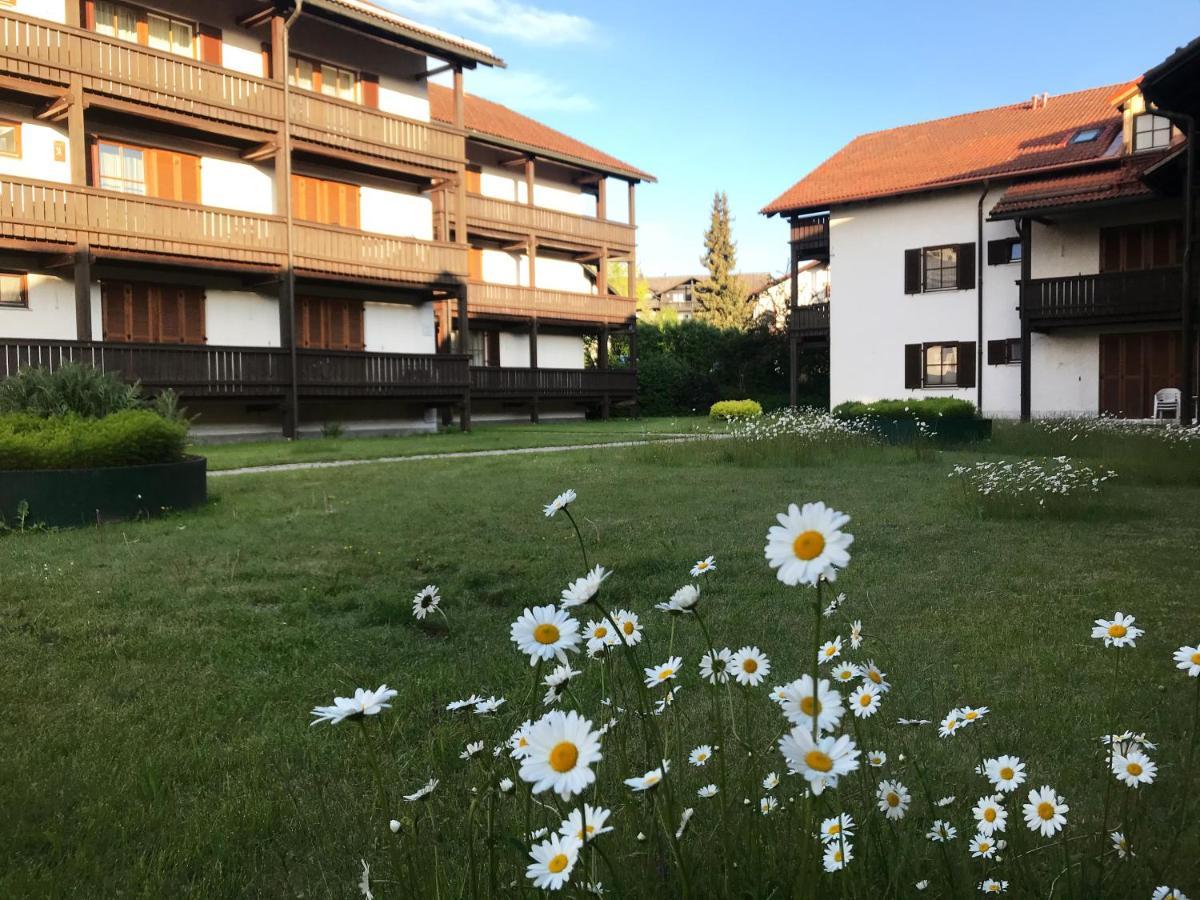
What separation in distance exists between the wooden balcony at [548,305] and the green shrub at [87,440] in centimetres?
1864

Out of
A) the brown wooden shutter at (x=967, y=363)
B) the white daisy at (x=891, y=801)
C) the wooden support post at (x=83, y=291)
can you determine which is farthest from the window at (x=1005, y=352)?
the white daisy at (x=891, y=801)

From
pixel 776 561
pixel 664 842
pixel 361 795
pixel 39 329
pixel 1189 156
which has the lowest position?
pixel 361 795

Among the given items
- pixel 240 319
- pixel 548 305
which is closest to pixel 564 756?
pixel 240 319

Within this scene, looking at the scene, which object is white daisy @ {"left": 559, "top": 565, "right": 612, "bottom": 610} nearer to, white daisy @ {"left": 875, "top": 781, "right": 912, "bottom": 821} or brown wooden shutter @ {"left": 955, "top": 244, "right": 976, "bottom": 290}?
white daisy @ {"left": 875, "top": 781, "right": 912, "bottom": 821}

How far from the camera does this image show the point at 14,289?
56.0 ft

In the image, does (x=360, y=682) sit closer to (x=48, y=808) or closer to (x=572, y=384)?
(x=48, y=808)

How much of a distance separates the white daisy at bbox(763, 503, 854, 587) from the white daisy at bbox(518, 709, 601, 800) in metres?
0.33

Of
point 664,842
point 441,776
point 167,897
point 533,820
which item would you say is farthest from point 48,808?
point 664,842

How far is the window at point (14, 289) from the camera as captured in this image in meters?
16.9

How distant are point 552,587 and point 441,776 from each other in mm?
2560

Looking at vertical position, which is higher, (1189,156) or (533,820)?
(1189,156)

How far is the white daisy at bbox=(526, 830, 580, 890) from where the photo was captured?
1.19 metres

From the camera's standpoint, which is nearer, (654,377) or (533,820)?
(533,820)

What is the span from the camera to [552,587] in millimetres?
5504
